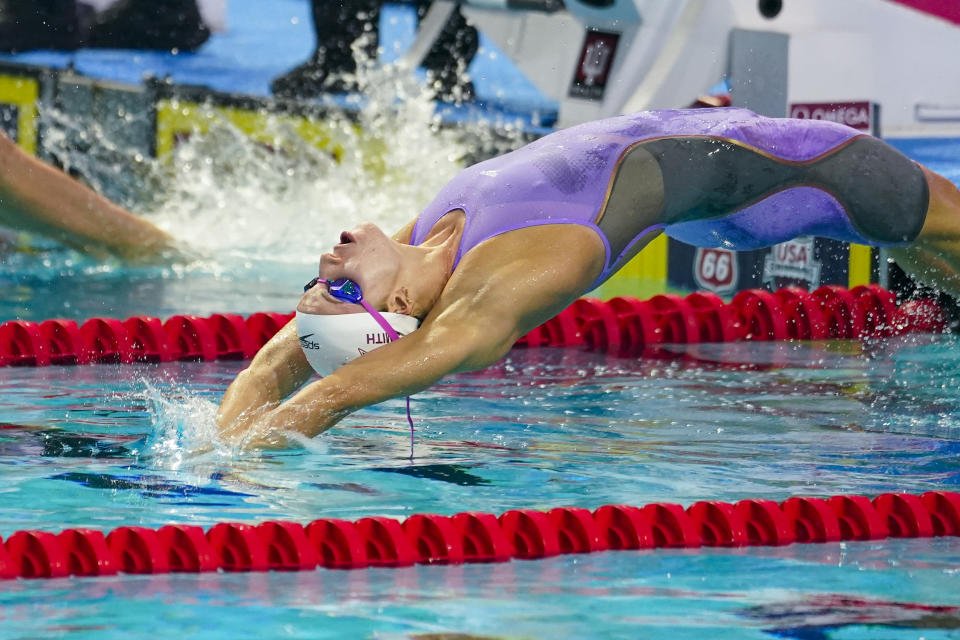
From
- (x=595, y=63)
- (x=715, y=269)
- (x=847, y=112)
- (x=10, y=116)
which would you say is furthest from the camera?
(x=10, y=116)

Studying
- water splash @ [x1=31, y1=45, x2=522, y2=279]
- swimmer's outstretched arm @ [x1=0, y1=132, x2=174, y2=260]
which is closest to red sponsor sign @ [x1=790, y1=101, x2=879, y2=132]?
water splash @ [x1=31, y1=45, x2=522, y2=279]

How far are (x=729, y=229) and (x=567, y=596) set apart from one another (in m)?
1.50

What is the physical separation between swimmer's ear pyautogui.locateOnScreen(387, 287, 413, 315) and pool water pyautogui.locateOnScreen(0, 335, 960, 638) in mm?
388

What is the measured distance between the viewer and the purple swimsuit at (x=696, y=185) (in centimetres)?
323

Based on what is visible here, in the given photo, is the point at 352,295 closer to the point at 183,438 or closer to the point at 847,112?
the point at 183,438

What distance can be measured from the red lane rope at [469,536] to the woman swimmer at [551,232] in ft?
1.35

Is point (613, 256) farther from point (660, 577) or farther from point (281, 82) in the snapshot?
point (281, 82)

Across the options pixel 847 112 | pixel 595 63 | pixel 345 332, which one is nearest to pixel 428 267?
pixel 345 332

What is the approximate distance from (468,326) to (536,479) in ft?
1.48

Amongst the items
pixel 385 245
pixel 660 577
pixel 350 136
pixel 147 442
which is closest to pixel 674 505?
pixel 660 577

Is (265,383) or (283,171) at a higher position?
(283,171)

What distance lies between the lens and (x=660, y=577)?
2.58 m

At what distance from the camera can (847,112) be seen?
19.2 ft

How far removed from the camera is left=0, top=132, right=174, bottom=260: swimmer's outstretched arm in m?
4.17
